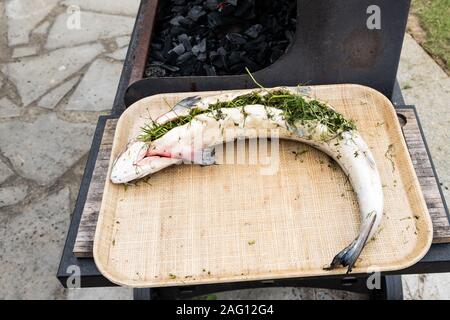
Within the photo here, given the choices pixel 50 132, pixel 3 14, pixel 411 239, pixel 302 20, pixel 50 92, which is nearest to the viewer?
pixel 411 239

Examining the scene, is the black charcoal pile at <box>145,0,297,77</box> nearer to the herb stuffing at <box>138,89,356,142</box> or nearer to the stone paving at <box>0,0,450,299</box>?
the herb stuffing at <box>138,89,356,142</box>

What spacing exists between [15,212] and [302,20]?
9.08ft

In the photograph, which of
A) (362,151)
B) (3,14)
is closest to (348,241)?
(362,151)

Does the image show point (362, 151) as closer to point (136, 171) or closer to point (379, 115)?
point (379, 115)

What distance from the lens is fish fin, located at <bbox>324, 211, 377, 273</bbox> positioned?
1899mm

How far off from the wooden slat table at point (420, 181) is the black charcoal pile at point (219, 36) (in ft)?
2.32

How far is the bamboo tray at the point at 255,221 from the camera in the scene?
1954 mm

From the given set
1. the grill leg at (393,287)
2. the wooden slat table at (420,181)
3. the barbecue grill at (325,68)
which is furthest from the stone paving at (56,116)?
the wooden slat table at (420,181)

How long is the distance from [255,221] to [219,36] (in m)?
1.68

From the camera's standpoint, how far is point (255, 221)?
2080 mm

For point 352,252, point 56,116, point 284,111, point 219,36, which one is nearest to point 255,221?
point 352,252

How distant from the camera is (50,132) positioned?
4.33 metres

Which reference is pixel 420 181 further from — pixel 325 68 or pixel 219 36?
pixel 219 36

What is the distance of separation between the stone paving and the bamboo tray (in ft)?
4.33
